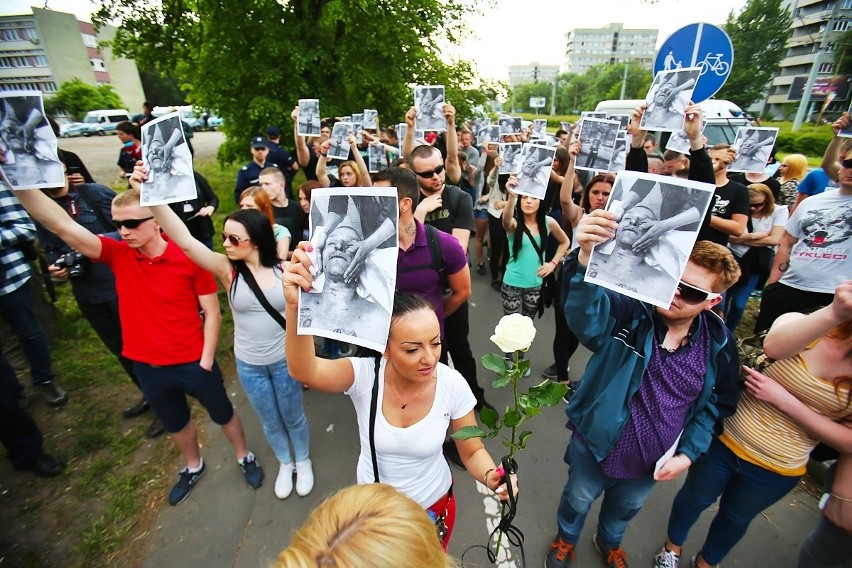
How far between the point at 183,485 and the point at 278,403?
→ 1.05m

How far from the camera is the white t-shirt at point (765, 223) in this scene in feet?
13.9

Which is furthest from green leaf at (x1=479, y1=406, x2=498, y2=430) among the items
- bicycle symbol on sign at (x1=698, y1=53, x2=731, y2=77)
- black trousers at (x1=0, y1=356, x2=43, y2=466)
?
bicycle symbol on sign at (x1=698, y1=53, x2=731, y2=77)

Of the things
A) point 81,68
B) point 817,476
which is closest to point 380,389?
point 817,476

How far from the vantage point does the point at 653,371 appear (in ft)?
6.14

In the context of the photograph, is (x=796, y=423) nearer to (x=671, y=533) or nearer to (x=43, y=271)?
(x=671, y=533)

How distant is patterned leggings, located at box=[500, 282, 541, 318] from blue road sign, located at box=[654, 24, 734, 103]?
86.1 inches

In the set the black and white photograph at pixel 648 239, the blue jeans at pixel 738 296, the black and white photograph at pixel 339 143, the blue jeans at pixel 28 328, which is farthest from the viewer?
the black and white photograph at pixel 339 143

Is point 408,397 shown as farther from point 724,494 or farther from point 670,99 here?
point 670,99

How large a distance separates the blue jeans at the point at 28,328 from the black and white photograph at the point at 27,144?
2.19 m

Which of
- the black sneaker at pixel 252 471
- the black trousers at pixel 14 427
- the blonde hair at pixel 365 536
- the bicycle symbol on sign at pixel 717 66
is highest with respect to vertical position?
the bicycle symbol on sign at pixel 717 66

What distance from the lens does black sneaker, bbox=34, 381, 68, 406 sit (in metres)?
4.05

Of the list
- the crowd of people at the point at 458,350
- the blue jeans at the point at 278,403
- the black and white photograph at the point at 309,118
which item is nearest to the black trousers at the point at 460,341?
the crowd of people at the point at 458,350

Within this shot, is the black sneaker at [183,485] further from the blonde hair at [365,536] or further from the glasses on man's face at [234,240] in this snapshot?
the blonde hair at [365,536]

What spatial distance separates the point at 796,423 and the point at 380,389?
1.95 metres
